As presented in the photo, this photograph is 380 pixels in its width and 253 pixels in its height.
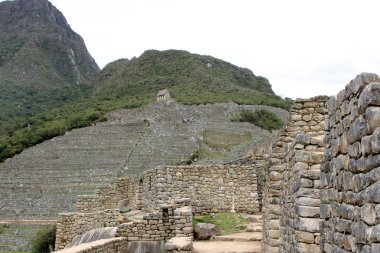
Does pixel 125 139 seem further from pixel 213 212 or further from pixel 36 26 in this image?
pixel 36 26

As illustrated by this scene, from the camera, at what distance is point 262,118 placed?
66812 mm

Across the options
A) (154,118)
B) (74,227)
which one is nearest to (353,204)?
(74,227)

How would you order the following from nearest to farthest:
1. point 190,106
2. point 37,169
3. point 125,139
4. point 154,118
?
1. point 37,169
2. point 125,139
3. point 154,118
4. point 190,106

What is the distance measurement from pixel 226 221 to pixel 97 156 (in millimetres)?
31420

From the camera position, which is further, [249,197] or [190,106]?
[190,106]

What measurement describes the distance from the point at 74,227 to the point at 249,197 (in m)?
5.51

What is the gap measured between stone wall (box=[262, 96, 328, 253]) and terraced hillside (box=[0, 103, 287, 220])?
25790 mm

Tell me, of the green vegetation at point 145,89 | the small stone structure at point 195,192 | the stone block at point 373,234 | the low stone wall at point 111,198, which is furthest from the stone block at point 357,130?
the green vegetation at point 145,89

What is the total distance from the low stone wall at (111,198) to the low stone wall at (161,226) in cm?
631

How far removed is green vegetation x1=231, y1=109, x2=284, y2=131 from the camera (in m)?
64.0

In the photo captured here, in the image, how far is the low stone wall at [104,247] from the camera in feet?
30.2

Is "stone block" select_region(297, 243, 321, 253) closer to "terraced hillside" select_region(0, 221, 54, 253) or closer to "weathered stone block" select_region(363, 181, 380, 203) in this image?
"weathered stone block" select_region(363, 181, 380, 203)

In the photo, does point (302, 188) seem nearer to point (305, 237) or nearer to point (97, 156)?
point (305, 237)

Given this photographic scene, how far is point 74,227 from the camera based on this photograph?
16062mm
